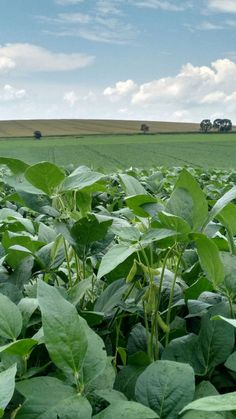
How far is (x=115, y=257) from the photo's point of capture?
812 millimetres

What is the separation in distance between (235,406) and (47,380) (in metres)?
0.25

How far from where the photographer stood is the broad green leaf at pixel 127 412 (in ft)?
2.11

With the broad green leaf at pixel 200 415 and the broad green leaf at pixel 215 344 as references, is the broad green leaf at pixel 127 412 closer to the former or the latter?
the broad green leaf at pixel 200 415

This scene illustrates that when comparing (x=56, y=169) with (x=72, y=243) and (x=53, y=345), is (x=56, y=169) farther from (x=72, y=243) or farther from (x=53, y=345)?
(x=53, y=345)

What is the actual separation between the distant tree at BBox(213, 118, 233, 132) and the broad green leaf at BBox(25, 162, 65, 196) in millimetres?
59627

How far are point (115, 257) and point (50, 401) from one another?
215mm

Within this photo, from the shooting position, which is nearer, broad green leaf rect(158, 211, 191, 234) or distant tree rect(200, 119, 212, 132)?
broad green leaf rect(158, 211, 191, 234)

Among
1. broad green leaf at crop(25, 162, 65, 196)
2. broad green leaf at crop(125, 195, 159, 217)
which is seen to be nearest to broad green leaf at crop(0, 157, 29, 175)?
broad green leaf at crop(25, 162, 65, 196)

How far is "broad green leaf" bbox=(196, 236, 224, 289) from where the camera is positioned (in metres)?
0.85

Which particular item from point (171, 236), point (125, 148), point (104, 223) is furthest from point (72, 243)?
point (125, 148)

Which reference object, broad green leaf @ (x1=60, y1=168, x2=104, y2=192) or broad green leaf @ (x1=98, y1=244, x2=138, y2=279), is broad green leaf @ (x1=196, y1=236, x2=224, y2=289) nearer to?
broad green leaf @ (x1=98, y1=244, x2=138, y2=279)

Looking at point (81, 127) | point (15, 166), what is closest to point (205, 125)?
point (81, 127)

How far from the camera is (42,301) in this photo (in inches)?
27.5

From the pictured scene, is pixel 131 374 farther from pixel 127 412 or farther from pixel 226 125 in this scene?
pixel 226 125
